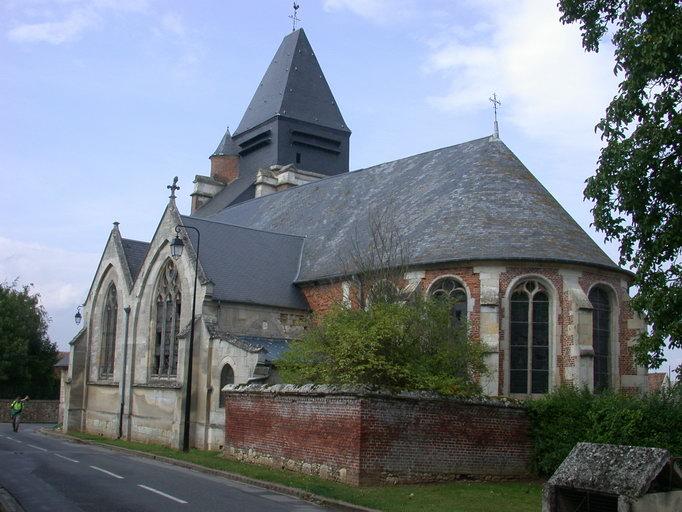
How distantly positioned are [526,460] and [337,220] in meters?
15.7

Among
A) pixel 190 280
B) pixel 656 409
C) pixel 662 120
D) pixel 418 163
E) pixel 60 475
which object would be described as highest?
pixel 418 163

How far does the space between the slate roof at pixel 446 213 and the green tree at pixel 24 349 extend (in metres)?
24.9

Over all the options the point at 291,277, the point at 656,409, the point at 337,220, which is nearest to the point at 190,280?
the point at 291,277

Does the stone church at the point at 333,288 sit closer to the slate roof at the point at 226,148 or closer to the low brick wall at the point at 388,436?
the low brick wall at the point at 388,436

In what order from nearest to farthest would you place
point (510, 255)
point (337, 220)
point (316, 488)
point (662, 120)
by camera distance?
point (662, 120) < point (316, 488) < point (510, 255) < point (337, 220)

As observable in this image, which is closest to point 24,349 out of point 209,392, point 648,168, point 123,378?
point 123,378

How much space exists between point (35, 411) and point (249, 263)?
95.4 ft

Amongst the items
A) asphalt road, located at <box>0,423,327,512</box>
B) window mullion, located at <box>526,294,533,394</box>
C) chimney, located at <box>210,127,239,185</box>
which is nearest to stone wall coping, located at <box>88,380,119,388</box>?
asphalt road, located at <box>0,423,327,512</box>

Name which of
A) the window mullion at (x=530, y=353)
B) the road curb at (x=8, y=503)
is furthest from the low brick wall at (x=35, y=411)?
the road curb at (x=8, y=503)

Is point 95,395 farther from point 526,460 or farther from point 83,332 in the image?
point 526,460

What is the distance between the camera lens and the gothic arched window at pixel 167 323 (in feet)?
97.1

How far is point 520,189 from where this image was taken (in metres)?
27.4

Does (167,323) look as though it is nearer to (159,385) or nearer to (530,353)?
(159,385)

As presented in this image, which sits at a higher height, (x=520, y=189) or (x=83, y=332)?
(x=520, y=189)
